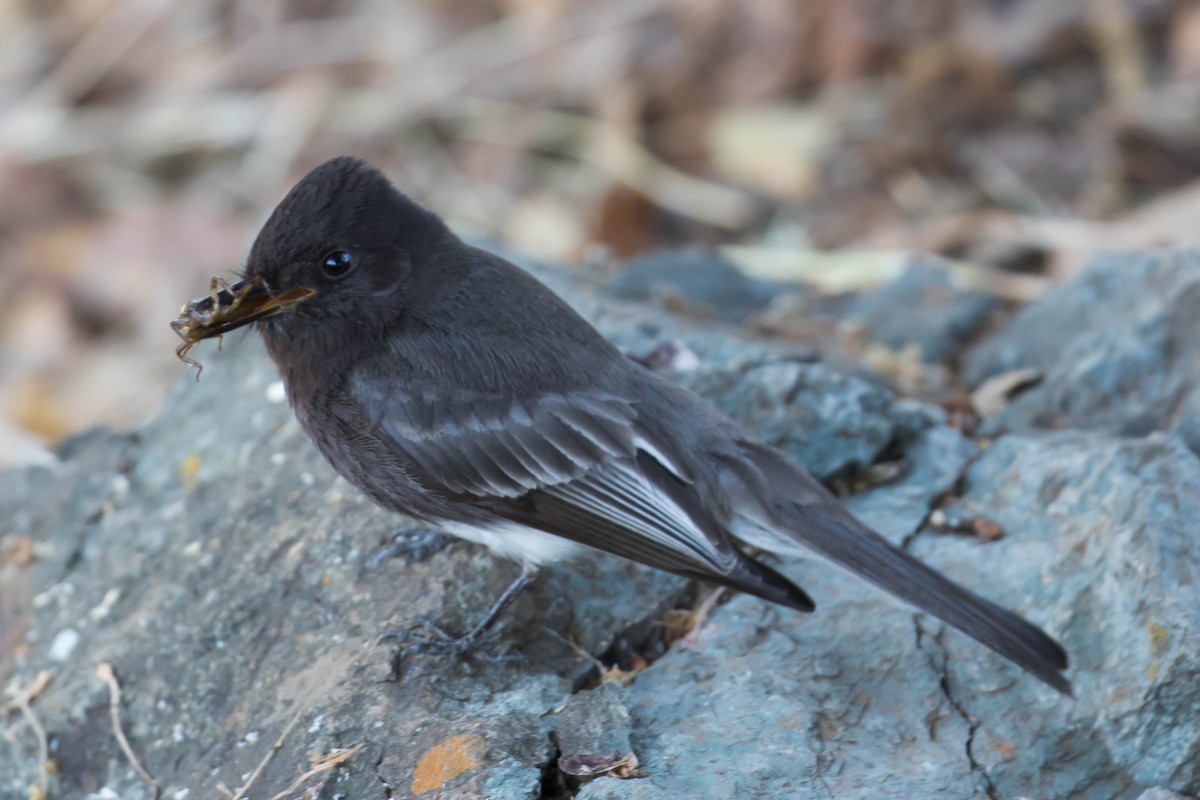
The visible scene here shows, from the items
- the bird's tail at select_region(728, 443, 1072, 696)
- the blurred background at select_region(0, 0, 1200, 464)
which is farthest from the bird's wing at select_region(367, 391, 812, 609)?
the blurred background at select_region(0, 0, 1200, 464)

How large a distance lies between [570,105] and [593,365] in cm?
491

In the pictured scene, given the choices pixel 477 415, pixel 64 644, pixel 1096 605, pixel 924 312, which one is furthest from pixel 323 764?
Answer: pixel 924 312

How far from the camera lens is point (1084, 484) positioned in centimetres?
411

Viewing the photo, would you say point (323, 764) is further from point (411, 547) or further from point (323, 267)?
point (323, 267)

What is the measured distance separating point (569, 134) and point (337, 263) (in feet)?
15.8

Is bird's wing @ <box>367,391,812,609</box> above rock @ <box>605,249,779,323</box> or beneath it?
beneath

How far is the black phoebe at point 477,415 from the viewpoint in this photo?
13.1 ft

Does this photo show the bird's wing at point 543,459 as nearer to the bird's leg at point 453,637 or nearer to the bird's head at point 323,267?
the bird's leg at point 453,637

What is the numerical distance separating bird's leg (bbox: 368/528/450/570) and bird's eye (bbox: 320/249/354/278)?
2.77ft

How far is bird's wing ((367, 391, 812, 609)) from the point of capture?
3.99m

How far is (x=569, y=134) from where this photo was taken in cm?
866

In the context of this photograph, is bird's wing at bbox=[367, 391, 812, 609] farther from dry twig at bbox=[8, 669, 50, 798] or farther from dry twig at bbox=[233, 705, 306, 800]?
dry twig at bbox=[8, 669, 50, 798]

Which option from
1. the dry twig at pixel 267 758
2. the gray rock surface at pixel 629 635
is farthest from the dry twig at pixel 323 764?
the dry twig at pixel 267 758

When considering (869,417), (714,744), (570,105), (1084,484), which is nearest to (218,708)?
(714,744)
